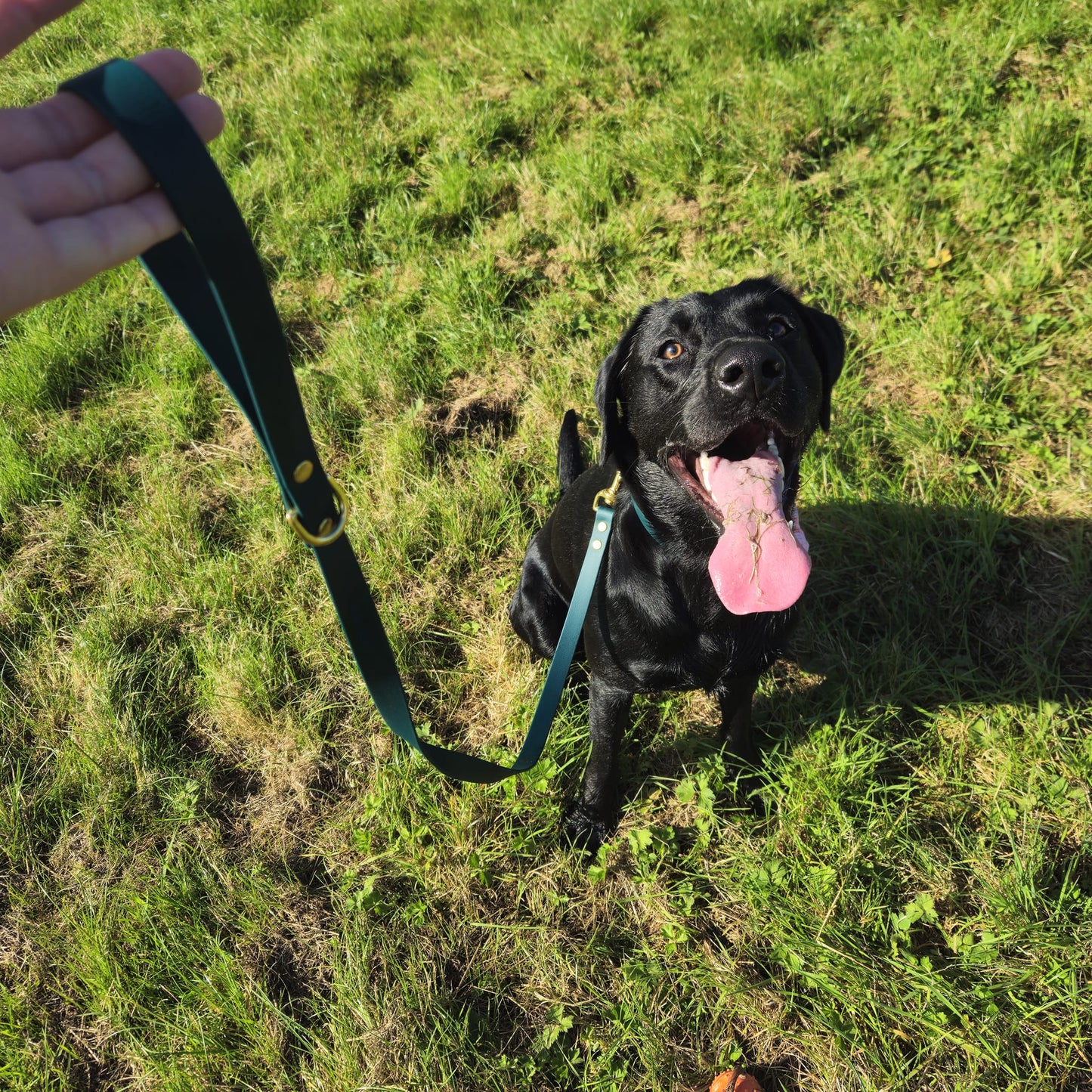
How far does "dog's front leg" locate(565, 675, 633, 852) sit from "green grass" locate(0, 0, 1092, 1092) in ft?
0.29

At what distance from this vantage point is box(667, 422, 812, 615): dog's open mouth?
2.03m

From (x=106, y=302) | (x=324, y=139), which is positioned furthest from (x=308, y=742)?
(x=324, y=139)

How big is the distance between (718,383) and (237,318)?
140 centimetres

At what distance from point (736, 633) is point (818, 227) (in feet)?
9.59

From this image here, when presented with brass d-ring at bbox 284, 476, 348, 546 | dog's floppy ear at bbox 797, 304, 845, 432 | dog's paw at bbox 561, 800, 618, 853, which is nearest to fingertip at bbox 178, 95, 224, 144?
brass d-ring at bbox 284, 476, 348, 546

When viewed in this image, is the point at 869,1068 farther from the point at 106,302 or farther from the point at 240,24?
the point at 240,24

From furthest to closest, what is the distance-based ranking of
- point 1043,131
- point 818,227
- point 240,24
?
point 240,24 → point 818,227 → point 1043,131

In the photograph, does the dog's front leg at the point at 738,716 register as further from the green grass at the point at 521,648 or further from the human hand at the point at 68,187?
the human hand at the point at 68,187

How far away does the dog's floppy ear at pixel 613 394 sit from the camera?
244 cm

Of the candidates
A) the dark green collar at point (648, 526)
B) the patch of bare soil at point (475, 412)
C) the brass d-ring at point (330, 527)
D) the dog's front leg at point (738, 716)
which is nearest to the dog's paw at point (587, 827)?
the dog's front leg at point (738, 716)

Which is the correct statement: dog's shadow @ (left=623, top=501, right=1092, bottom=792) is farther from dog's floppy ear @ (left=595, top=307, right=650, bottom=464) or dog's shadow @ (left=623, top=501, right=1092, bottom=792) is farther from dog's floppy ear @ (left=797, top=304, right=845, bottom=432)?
dog's floppy ear @ (left=595, top=307, right=650, bottom=464)

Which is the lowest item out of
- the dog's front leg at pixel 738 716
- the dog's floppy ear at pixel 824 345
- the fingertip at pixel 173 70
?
the dog's front leg at pixel 738 716

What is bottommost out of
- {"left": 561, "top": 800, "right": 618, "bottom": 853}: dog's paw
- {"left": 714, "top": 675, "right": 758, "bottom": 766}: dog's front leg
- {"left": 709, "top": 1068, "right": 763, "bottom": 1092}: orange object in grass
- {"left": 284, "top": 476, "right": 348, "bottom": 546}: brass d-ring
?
{"left": 709, "top": 1068, "right": 763, "bottom": 1092}: orange object in grass

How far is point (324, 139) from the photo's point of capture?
16.5ft
